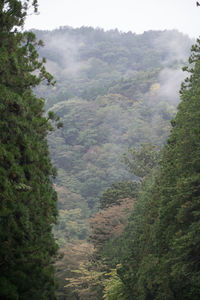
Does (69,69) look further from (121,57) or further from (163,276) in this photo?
(163,276)

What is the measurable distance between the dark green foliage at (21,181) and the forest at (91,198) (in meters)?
0.02

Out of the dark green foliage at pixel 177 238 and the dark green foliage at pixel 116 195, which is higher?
the dark green foliage at pixel 177 238

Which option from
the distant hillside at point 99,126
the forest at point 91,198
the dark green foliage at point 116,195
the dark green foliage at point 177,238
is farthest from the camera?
the distant hillside at point 99,126

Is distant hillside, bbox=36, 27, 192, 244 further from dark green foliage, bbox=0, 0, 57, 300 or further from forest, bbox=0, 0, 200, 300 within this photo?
dark green foliage, bbox=0, 0, 57, 300

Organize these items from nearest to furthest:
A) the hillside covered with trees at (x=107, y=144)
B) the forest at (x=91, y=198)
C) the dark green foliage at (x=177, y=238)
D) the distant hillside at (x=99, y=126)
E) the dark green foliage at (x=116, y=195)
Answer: the forest at (x=91, y=198), the dark green foliage at (x=177, y=238), the hillside covered with trees at (x=107, y=144), the dark green foliage at (x=116, y=195), the distant hillside at (x=99, y=126)

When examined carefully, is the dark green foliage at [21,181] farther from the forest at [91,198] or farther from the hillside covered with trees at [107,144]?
the hillside covered with trees at [107,144]

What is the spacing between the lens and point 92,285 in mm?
23297

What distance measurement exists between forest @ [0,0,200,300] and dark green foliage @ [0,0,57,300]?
0.9 inches

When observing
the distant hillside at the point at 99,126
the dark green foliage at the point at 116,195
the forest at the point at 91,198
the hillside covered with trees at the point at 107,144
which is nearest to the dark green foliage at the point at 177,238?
the forest at the point at 91,198

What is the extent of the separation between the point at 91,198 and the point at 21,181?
160 ft

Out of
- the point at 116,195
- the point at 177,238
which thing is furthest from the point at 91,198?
the point at 177,238

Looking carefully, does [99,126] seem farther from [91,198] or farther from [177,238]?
[177,238]

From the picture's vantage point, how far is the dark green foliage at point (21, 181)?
625cm

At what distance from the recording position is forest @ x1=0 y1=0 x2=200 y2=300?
708 centimetres
